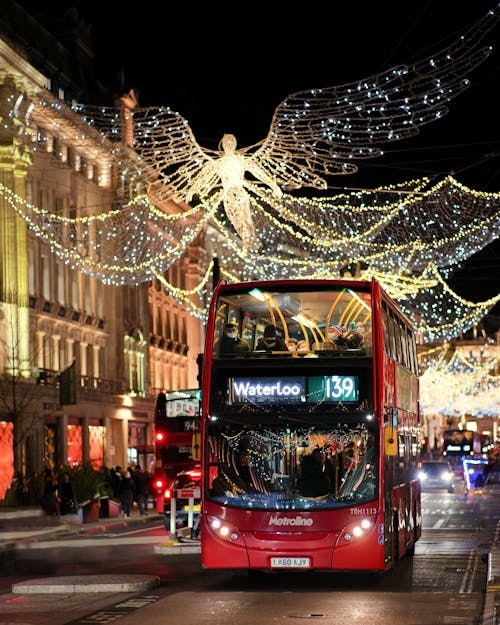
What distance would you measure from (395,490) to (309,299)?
3.14 meters

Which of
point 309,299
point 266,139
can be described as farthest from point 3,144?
point 309,299

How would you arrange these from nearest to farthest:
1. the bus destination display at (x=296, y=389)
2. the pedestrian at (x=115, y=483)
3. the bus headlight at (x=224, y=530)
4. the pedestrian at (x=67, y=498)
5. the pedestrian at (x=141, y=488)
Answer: the bus destination display at (x=296, y=389) < the bus headlight at (x=224, y=530) < the pedestrian at (x=67, y=498) < the pedestrian at (x=141, y=488) < the pedestrian at (x=115, y=483)

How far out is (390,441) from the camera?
1823cm

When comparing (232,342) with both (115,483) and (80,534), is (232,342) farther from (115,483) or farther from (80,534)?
(115,483)

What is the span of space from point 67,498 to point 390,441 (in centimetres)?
2133

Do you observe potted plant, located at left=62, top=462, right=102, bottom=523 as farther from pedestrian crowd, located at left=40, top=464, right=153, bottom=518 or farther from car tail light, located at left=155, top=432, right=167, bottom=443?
car tail light, located at left=155, top=432, right=167, bottom=443

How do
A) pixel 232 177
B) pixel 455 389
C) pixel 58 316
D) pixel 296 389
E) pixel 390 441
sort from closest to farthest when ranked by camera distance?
pixel 296 389, pixel 390 441, pixel 232 177, pixel 58 316, pixel 455 389

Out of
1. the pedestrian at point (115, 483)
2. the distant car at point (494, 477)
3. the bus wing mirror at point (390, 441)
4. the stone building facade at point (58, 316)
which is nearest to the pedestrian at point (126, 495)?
the pedestrian at point (115, 483)

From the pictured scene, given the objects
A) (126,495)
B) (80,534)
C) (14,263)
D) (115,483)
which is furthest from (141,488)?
(14,263)

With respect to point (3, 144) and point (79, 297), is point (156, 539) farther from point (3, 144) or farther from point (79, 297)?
point (79, 297)

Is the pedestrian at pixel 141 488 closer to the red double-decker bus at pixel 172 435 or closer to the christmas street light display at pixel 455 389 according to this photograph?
the red double-decker bus at pixel 172 435

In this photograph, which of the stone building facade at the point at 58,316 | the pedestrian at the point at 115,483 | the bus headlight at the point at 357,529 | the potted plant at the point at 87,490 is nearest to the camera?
the bus headlight at the point at 357,529

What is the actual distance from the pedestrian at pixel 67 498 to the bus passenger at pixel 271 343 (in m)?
20.9

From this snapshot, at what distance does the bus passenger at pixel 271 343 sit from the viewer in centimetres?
1800
